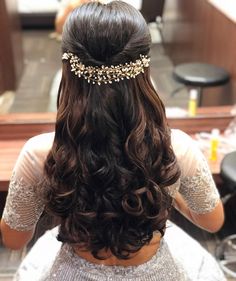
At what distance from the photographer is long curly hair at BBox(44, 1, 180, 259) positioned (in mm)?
751

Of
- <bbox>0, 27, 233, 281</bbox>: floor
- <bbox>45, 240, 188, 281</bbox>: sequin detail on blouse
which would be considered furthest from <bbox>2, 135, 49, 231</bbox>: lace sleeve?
<bbox>0, 27, 233, 281</bbox>: floor

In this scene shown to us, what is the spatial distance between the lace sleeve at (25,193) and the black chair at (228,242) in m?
0.81

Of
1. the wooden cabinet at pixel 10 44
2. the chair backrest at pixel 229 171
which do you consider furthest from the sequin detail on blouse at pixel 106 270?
the wooden cabinet at pixel 10 44

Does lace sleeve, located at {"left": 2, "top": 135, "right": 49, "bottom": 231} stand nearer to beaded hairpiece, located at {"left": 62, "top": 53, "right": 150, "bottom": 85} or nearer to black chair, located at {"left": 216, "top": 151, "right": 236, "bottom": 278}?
beaded hairpiece, located at {"left": 62, "top": 53, "right": 150, "bottom": 85}

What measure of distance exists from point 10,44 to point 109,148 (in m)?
2.01

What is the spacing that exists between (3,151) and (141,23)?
140cm

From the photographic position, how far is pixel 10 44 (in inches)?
103

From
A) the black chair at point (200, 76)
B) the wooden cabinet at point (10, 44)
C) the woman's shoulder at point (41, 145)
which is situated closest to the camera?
the woman's shoulder at point (41, 145)

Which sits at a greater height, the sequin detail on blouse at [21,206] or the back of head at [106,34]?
the back of head at [106,34]

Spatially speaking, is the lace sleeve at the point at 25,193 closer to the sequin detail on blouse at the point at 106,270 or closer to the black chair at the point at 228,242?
the sequin detail on blouse at the point at 106,270

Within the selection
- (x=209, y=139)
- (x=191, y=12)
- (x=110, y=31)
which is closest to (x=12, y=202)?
(x=110, y=31)

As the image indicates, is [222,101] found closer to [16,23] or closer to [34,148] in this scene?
[16,23]

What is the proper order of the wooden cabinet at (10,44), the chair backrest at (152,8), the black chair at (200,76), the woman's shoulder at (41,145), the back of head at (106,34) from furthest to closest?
the wooden cabinet at (10,44)
the black chair at (200,76)
the chair backrest at (152,8)
the woman's shoulder at (41,145)
the back of head at (106,34)

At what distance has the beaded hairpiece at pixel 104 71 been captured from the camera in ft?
2.50
